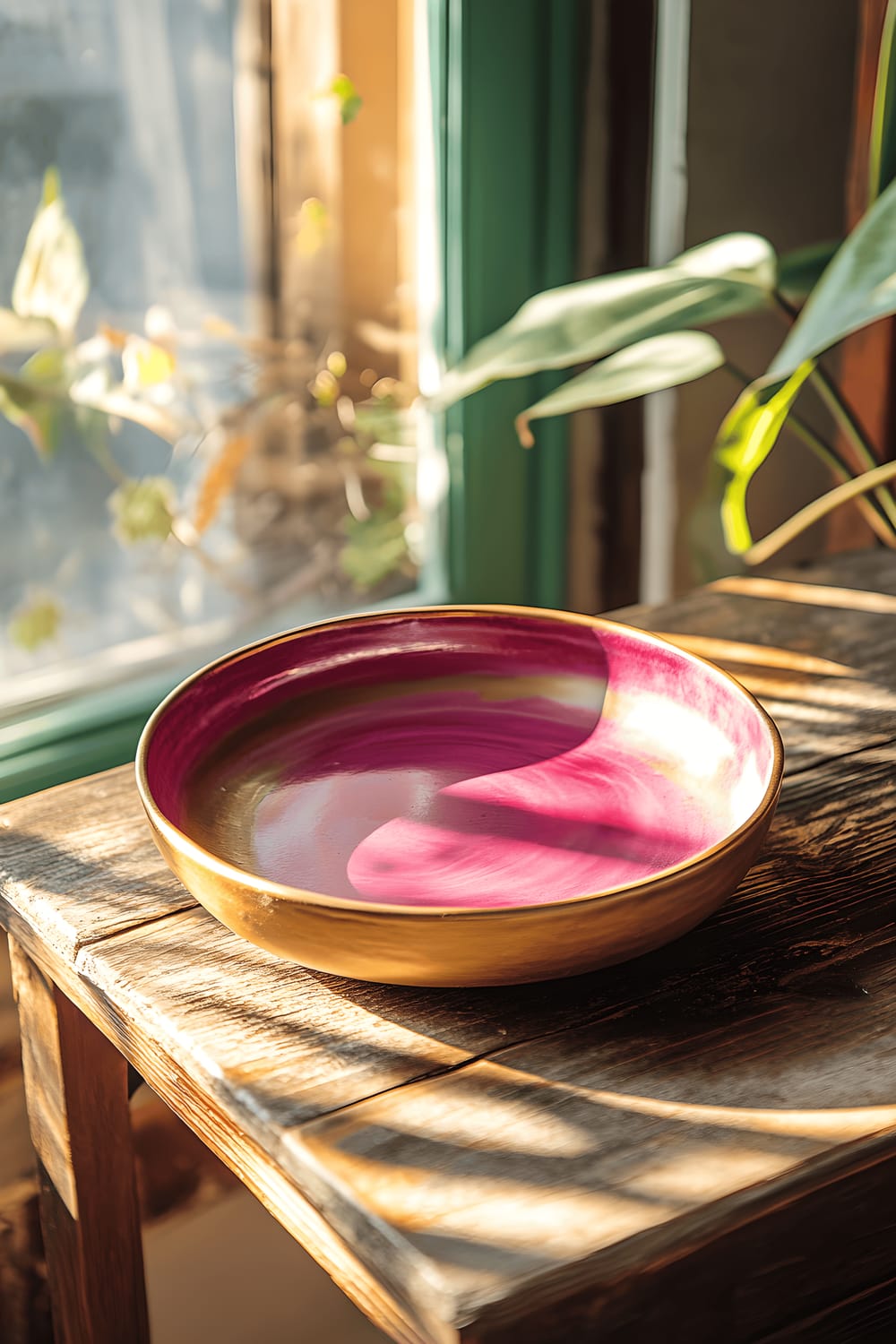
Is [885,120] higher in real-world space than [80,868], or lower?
higher

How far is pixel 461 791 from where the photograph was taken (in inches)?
29.5

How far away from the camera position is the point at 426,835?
0.70 metres

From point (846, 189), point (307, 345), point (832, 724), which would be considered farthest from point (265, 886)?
point (846, 189)

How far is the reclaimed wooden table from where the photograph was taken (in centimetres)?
50

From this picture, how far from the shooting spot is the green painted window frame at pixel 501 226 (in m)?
1.28

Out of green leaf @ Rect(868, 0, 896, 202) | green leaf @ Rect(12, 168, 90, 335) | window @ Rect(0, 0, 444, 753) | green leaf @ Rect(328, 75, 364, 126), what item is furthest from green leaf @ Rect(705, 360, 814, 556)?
green leaf @ Rect(12, 168, 90, 335)

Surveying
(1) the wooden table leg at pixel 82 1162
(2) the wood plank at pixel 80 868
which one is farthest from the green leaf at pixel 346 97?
(1) the wooden table leg at pixel 82 1162

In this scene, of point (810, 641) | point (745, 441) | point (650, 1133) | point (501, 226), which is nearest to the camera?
point (650, 1133)

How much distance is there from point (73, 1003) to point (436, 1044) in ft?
0.88

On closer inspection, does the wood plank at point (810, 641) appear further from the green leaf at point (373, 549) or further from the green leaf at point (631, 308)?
the green leaf at point (373, 549)

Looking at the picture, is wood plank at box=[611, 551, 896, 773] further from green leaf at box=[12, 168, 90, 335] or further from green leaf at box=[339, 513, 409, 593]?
green leaf at box=[12, 168, 90, 335]

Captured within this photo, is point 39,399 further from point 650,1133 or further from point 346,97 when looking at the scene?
point 650,1133

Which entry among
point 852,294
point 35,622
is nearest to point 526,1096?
point 852,294

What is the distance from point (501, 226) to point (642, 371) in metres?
0.36
